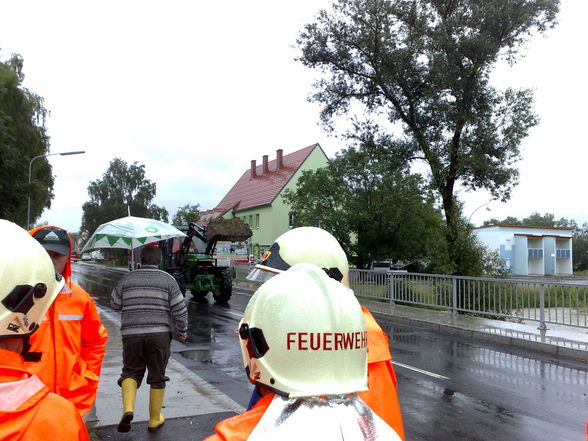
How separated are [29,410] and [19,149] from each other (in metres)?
25.5

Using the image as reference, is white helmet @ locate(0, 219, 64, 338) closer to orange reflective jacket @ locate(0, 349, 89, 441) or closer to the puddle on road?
orange reflective jacket @ locate(0, 349, 89, 441)

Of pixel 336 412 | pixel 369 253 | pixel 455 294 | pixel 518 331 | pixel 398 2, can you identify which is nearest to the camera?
pixel 336 412

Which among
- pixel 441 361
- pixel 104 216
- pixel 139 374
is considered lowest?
pixel 441 361

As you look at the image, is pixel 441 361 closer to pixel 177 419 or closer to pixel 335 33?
pixel 177 419

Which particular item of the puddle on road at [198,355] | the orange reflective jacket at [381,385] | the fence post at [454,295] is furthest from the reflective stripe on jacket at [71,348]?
the fence post at [454,295]

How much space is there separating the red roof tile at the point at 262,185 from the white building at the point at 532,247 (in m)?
17.2

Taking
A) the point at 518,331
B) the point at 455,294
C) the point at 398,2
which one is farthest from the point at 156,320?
the point at 398,2

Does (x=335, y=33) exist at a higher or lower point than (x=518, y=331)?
higher

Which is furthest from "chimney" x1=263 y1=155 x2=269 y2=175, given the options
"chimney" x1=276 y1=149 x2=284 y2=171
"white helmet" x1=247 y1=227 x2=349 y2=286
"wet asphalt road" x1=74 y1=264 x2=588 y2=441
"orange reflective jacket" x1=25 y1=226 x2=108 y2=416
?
"white helmet" x1=247 y1=227 x2=349 y2=286

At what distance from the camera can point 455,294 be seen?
1337 centimetres

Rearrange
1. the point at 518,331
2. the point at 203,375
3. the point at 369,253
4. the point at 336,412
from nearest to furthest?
1. the point at 336,412
2. the point at 203,375
3. the point at 518,331
4. the point at 369,253

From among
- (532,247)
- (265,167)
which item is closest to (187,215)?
(265,167)

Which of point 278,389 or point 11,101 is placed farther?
point 11,101

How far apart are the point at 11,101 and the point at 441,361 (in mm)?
22996
